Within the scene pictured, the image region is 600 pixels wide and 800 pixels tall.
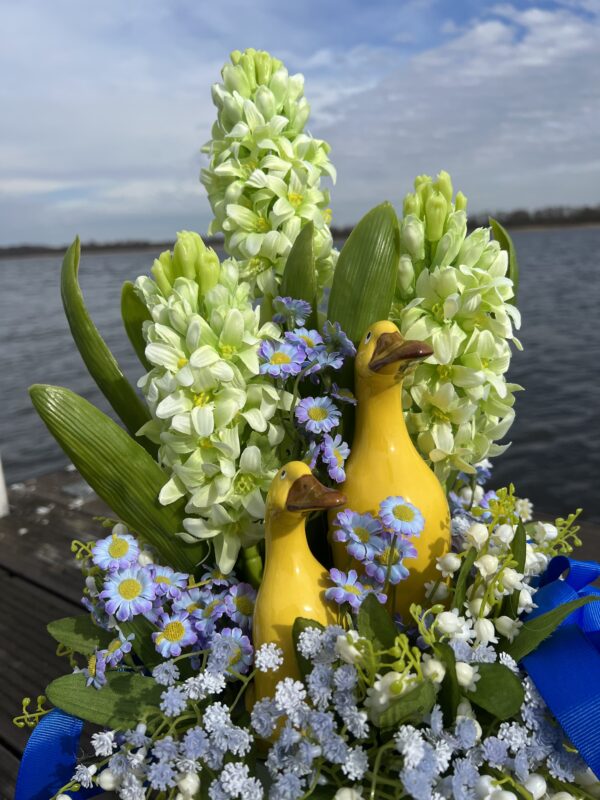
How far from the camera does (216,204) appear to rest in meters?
0.80

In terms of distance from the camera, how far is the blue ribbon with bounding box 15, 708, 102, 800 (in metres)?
0.70

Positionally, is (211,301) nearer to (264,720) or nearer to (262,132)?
(262,132)

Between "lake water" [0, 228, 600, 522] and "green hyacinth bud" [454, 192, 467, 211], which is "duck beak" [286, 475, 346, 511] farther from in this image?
"lake water" [0, 228, 600, 522]

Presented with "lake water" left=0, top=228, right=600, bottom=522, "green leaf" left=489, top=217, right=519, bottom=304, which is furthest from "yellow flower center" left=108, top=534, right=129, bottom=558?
"lake water" left=0, top=228, right=600, bottom=522

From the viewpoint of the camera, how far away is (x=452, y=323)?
68 centimetres

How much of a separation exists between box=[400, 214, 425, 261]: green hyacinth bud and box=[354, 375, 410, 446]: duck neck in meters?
0.15

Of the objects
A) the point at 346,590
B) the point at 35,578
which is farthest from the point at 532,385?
the point at 346,590

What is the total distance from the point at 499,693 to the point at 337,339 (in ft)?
1.19

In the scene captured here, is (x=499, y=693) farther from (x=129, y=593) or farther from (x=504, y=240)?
(x=504, y=240)

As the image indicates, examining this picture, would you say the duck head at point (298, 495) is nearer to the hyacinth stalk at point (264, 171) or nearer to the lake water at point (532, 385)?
the hyacinth stalk at point (264, 171)

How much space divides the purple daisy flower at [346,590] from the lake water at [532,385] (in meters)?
2.58

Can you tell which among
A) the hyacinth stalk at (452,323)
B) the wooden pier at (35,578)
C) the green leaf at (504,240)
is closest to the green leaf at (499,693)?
the hyacinth stalk at (452,323)

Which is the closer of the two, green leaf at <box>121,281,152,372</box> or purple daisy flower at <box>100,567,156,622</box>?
purple daisy flower at <box>100,567,156,622</box>

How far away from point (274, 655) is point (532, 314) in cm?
1101
